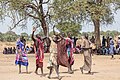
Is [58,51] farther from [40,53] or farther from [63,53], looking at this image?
[40,53]

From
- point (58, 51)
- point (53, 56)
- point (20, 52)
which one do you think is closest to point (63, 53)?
point (58, 51)

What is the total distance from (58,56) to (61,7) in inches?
719

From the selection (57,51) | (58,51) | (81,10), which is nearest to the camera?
(57,51)

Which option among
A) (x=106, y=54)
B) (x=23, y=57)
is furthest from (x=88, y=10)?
(x=23, y=57)

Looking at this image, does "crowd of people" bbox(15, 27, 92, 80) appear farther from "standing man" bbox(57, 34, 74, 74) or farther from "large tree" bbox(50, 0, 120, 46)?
"large tree" bbox(50, 0, 120, 46)

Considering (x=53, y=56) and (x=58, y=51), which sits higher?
(x=58, y=51)

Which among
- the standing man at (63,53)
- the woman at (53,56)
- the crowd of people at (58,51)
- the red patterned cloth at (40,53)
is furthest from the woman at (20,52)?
the woman at (53,56)

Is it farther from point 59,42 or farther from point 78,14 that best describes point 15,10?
point 59,42

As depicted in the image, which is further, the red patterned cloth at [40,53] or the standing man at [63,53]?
the standing man at [63,53]

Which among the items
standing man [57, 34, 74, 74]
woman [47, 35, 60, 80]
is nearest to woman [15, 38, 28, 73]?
standing man [57, 34, 74, 74]

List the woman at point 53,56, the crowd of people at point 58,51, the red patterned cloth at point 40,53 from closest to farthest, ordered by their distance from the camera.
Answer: the woman at point 53,56 < the crowd of people at point 58,51 < the red patterned cloth at point 40,53

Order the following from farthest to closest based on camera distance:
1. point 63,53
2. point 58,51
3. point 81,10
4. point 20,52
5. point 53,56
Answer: point 81,10
point 20,52
point 63,53
point 58,51
point 53,56

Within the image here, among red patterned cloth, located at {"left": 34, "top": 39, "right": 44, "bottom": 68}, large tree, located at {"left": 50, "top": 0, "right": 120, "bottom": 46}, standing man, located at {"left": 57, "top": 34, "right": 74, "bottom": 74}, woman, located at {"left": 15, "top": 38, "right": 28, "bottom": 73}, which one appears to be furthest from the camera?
large tree, located at {"left": 50, "top": 0, "right": 120, "bottom": 46}

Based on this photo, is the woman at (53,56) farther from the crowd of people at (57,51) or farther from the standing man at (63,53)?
the standing man at (63,53)
